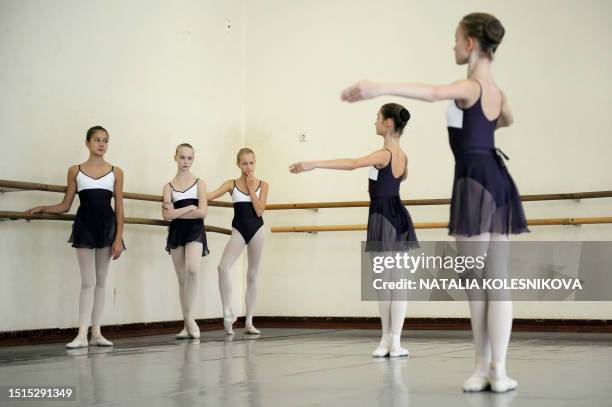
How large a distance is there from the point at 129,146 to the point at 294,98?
1943mm

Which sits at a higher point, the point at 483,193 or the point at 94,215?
the point at 483,193

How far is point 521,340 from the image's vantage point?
550 centimetres

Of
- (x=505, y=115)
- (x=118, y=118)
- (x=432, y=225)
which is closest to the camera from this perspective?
(x=505, y=115)

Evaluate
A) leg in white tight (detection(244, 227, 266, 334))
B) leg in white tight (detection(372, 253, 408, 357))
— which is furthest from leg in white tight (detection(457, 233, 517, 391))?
leg in white tight (detection(244, 227, 266, 334))

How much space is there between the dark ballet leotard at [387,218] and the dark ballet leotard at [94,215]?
1.81 meters

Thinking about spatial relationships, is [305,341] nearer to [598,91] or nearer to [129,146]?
[129,146]

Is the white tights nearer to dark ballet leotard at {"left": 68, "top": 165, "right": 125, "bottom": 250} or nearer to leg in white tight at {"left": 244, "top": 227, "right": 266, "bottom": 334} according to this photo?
leg in white tight at {"left": 244, "top": 227, "right": 266, "bottom": 334}

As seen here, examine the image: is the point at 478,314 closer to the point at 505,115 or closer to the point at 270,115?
the point at 505,115

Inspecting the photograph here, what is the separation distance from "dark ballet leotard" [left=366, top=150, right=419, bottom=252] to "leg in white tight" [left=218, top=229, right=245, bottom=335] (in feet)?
6.84

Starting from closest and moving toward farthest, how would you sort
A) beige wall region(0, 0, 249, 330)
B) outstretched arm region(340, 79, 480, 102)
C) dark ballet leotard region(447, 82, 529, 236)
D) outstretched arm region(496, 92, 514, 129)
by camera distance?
1. outstretched arm region(340, 79, 480, 102)
2. dark ballet leotard region(447, 82, 529, 236)
3. outstretched arm region(496, 92, 514, 129)
4. beige wall region(0, 0, 249, 330)

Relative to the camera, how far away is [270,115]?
794 centimetres

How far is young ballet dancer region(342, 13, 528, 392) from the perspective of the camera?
279 centimetres

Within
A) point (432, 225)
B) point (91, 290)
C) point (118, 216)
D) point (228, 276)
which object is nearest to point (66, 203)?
point (118, 216)

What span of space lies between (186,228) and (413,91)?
358cm
